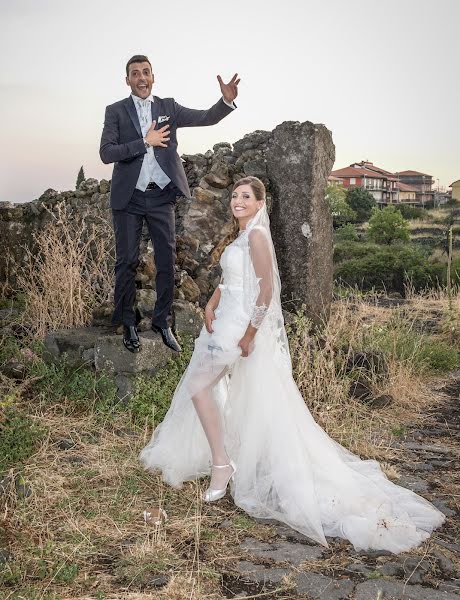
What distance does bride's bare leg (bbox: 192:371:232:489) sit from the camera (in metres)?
4.68

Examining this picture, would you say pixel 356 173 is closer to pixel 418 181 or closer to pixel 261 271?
pixel 418 181

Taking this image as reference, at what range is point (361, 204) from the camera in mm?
53344

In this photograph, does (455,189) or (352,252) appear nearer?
(352,252)

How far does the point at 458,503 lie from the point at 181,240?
176 inches

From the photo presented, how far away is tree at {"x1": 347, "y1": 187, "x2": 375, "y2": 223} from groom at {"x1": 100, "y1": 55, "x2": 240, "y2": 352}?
4668 centimetres

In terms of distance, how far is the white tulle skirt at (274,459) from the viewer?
443 cm

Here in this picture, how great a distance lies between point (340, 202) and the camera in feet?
155

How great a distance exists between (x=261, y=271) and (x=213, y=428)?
3.60 ft

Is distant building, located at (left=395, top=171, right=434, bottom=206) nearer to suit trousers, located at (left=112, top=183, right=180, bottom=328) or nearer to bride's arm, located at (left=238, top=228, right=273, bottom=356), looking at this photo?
suit trousers, located at (left=112, top=183, right=180, bottom=328)

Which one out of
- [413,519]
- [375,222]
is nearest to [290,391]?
[413,519]

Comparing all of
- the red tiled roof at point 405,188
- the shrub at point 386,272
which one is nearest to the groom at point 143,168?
the shrub at point 386,272

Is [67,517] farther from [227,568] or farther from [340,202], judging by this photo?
[340,202]

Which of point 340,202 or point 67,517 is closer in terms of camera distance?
point 67,517

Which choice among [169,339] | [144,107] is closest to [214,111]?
[144,107]
